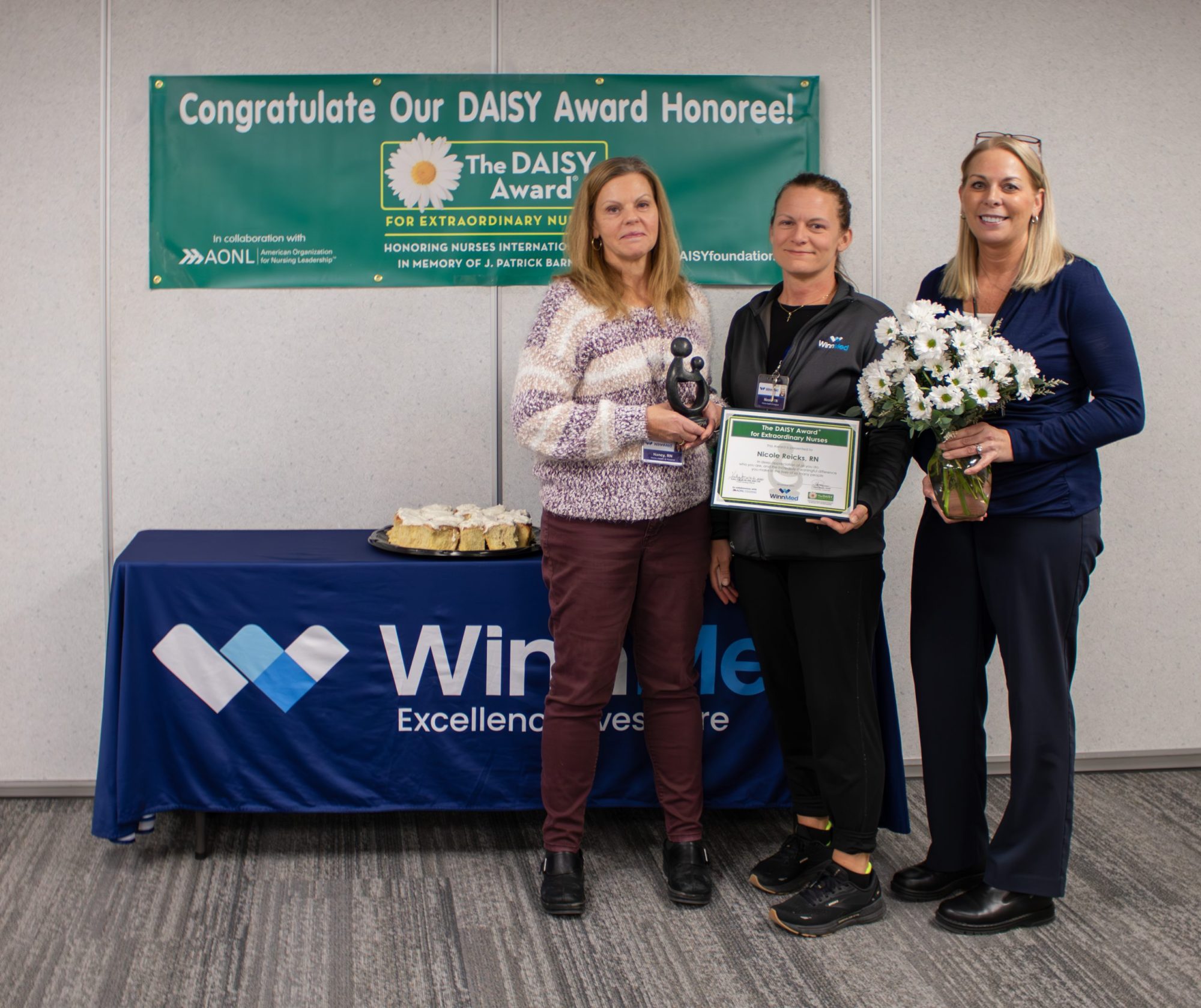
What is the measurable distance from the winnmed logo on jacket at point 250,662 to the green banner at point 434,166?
103 centimetres

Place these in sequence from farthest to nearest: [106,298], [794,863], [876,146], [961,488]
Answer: [876,146] < [106,298] < [794,863] < [961,488]

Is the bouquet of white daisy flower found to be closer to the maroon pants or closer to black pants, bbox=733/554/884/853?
black pants, bbox=733/554/884/853

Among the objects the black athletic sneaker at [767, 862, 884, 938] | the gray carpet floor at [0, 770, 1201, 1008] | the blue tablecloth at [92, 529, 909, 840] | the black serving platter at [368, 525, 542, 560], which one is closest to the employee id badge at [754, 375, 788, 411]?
the blue tablecloth at [92, 529, 909, 840]

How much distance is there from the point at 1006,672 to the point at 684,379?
36.4 inches

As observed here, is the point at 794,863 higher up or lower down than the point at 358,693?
lower down

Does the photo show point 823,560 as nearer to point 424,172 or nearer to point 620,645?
point 620,645

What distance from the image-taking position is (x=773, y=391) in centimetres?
231

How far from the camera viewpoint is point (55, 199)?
120 inches

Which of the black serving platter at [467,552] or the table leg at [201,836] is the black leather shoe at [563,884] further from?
the table leg at [201,836]

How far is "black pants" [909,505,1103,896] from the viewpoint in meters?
2.26

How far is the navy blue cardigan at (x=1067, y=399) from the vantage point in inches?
85.9

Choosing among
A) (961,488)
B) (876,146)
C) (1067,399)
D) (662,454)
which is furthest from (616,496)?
(876,146)

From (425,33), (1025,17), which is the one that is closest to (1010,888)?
(1025,17)

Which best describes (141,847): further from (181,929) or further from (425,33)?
(425,33)
